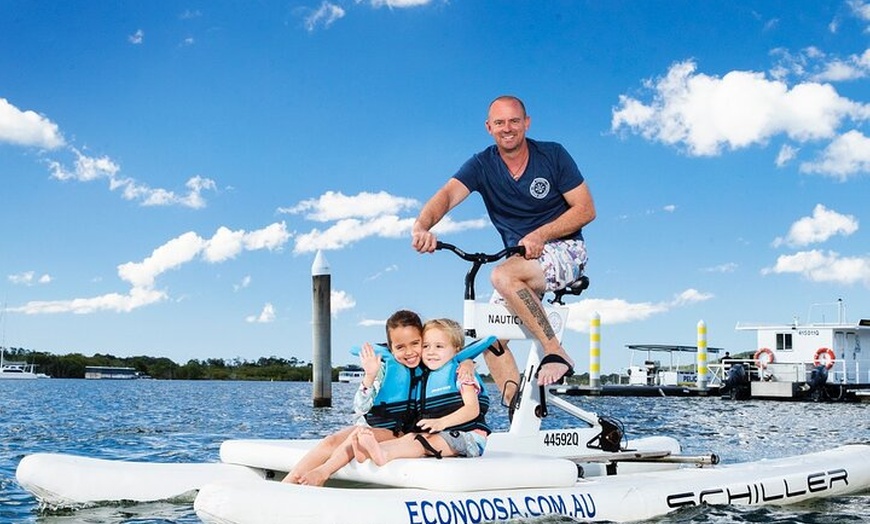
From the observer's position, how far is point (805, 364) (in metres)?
43.7

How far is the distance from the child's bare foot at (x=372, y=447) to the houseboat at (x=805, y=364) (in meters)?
39.0

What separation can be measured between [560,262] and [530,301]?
394 millimetres

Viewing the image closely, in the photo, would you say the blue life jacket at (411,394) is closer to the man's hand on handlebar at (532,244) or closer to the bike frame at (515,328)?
the bike frame at (515,328)

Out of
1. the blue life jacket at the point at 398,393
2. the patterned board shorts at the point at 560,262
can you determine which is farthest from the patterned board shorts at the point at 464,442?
the patterned board shorts at the point at 560,262

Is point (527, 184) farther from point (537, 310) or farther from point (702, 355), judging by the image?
point (702, 355)

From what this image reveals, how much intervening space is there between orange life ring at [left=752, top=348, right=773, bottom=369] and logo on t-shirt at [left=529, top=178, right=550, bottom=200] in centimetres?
4042

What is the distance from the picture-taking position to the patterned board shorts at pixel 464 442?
19.7 ft

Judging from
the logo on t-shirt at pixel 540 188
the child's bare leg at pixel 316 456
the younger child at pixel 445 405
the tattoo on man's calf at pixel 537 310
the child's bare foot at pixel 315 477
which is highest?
the logo on t-shirt at pixel 540 188

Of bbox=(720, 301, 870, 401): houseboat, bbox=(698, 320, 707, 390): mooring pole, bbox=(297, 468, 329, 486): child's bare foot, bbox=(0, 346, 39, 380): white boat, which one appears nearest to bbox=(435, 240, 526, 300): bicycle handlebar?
bbox=(297, 468, 329, 486): child's bare foot

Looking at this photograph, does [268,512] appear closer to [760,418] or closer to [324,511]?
[324,511]

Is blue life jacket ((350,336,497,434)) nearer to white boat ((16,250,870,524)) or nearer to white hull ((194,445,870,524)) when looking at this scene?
white boat ((16,250,870,524))

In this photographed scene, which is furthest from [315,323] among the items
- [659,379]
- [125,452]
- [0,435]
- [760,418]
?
[659,379]

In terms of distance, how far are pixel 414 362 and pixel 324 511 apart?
118 cm

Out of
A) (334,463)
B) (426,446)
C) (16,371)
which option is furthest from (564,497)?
(16,371)
